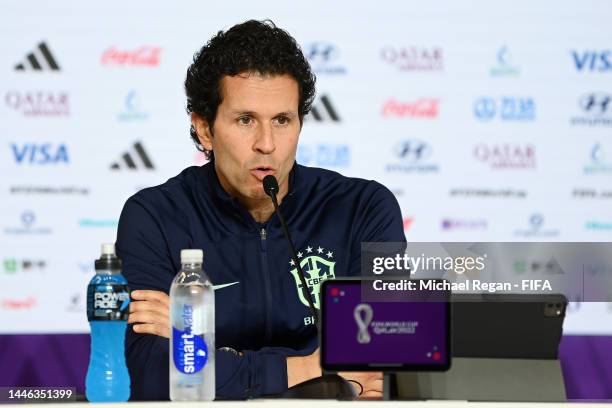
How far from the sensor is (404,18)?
4.23m

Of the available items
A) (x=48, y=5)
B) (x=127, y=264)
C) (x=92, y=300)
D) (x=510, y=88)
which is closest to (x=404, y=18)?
(x=510, y=88)

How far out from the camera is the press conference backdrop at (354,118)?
163 inches

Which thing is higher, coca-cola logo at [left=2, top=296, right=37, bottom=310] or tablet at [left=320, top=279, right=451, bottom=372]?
tablet at [left=320, top=279, right=451, bottom=372]

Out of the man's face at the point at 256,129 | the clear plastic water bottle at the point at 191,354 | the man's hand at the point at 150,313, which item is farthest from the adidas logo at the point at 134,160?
the clear plastic water bottle at the point at 191,354

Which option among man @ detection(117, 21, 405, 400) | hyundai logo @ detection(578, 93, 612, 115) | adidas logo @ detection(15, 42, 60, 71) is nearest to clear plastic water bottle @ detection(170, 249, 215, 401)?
man @ detection(117, 21, 405, 400)

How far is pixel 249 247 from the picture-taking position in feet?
7.82

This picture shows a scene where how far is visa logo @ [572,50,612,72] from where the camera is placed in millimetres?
4293

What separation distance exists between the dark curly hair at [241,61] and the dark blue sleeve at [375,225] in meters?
0.28

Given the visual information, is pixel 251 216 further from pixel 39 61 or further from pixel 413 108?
pixel 39 61

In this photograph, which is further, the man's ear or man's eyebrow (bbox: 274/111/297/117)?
the man's ear

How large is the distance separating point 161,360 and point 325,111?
235cm

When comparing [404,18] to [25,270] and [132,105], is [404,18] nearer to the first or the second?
[132,105]

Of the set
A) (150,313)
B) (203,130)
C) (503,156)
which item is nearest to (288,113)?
(203,130)

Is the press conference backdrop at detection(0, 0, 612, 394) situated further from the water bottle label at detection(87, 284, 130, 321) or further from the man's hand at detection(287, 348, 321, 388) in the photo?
the water bottle label at detection(87, 284, 130, 321)
